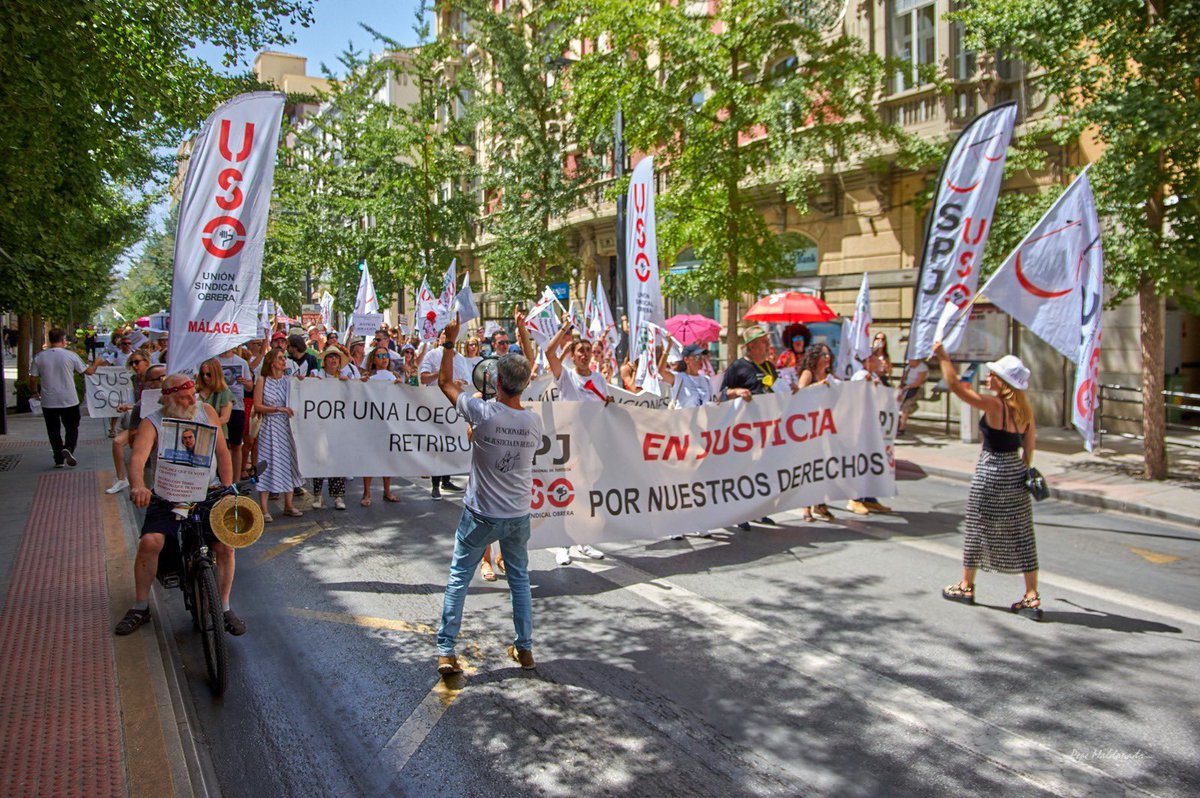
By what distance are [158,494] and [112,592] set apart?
1.54 metres

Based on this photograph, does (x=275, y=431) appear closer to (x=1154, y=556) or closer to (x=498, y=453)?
(x=498, y=453)

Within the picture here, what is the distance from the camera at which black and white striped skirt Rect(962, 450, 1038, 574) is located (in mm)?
6441

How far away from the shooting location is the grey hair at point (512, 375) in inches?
209

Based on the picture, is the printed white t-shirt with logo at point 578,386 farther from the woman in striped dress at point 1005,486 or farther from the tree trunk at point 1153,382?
the tree trunk at point 1153,382

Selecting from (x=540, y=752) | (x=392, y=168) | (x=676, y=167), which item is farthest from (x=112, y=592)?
(x=392, y=168)

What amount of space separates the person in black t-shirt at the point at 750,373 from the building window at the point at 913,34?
12.5 meters

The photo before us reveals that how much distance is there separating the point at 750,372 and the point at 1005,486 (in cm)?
305

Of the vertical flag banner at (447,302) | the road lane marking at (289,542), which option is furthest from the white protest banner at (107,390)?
the road lane marking at (289,542)

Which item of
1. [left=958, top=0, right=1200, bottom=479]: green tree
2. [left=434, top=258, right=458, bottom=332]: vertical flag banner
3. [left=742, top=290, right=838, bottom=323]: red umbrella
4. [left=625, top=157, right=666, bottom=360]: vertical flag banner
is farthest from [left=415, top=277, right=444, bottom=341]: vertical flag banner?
[left=958, top=0, right=1200, bottom=479]: green tree

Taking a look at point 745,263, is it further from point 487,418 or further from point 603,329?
point 487,418

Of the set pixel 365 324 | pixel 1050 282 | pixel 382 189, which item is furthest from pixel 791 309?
pixel 382 189

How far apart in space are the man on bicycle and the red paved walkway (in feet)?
1.13

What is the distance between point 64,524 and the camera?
912 cm

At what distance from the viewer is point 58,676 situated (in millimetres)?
5102
